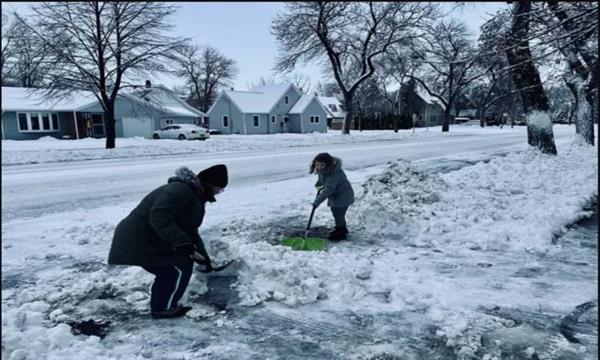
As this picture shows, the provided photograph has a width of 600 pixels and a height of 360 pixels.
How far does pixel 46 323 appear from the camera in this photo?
3516 millimetres

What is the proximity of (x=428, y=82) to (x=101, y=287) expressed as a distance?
53143 millimetres

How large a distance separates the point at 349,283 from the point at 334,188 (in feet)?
5.56

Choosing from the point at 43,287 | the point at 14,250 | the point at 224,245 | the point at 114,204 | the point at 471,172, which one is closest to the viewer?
the point at 43,287

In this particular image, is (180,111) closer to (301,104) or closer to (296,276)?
(301,104)

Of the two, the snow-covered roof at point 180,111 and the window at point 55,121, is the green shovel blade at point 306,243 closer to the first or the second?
the window at point 55,121

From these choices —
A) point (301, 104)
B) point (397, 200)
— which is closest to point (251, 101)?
point (301, 104)

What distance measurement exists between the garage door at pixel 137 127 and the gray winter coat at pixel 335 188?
3546cm

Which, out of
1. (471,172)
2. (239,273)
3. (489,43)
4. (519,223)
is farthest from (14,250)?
(471,172)

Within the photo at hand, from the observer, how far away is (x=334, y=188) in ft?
18.7

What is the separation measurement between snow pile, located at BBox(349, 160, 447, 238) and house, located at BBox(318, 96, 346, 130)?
5702 cm

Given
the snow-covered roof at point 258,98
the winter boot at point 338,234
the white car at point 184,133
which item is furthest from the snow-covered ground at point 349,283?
the snow-covered roof at point 258,98

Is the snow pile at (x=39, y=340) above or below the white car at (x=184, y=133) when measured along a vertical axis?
below

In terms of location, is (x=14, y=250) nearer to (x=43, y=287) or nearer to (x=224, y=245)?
(x=43, y=287)

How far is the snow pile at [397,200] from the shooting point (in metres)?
6.20
